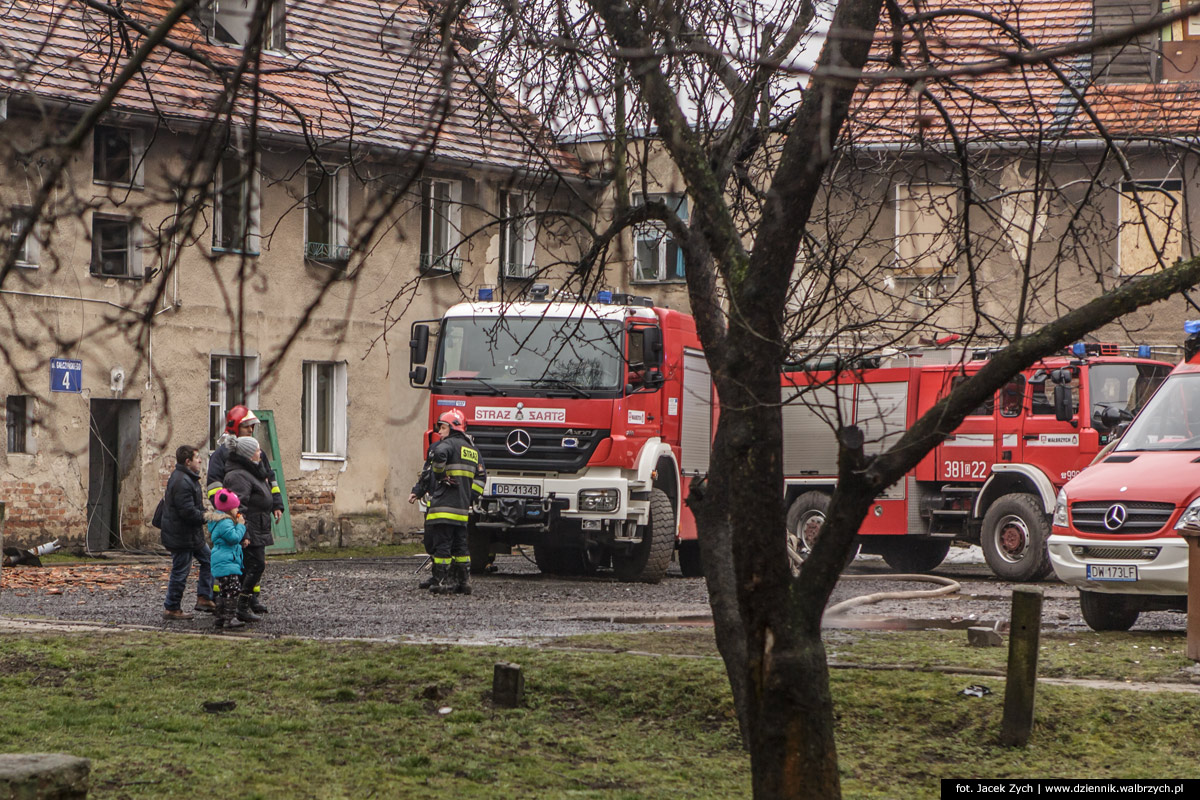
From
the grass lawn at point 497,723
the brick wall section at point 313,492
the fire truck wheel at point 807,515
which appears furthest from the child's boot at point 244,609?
the brick wall section at point 313,492

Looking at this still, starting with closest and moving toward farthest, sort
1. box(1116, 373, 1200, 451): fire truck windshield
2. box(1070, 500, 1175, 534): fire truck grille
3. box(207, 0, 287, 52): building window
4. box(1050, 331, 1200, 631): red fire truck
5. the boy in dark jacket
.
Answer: box(207, 0, 287, 52): building window < box(1050, 331, 1200, 631): red fire truck < box(1070, 500, 1175, 534): fire truck grille < box(1116, 373, 1200, 451): fire truck windshield < the boy in dark jacket

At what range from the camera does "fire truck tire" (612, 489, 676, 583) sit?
18.8 meters

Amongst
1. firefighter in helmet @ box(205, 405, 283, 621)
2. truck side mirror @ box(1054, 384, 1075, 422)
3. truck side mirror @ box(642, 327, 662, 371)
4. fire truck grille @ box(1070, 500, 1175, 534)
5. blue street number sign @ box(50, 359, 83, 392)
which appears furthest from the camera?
blue street number sign @ box(50, 359, 83, 392)

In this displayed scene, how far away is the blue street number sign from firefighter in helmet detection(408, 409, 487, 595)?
7.00 m

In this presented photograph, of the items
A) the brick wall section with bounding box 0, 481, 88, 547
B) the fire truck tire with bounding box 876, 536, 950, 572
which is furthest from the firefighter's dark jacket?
the brick wall section with bounding box 0, 481, 88, 547

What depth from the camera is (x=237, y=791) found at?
20.2 ft

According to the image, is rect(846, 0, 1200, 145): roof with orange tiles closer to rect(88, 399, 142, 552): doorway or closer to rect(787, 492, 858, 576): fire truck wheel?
rect(787, 492, 858, 576): fire truck wheel

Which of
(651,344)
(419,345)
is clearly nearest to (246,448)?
(419,345)

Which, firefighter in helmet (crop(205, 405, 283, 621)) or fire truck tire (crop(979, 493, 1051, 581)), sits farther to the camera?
fire truck tire (crop(979, 493, 1051, 581))

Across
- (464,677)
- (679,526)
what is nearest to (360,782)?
(464,677)

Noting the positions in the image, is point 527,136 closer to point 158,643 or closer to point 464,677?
point 464,677

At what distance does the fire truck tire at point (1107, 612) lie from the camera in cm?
1284

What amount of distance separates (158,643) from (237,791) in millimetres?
4758

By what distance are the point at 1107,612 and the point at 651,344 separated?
652 centimetres
